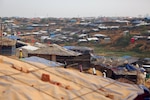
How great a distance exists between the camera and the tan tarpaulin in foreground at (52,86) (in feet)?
16.4

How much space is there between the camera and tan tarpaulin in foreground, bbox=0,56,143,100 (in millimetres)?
4992

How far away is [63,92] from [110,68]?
1181 centimetres

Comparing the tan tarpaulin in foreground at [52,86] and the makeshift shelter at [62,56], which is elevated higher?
the tan tarpaulin in foreground at [52,86]

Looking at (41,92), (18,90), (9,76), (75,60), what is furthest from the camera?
(75,60)

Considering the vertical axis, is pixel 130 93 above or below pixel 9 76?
below

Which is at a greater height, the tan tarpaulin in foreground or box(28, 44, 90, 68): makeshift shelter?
the tan tarpaulin in foreground

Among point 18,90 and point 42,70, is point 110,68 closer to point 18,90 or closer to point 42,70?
point 42,70

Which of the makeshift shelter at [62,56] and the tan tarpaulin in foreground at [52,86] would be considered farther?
the makeshift shelter at [62,56]

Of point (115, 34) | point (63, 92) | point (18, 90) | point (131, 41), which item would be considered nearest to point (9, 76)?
point (18, 90)

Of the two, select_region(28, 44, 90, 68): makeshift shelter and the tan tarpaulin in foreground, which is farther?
select_region(28, 44, 90, 68): makeshift shelter

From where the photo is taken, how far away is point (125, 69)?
1750 centimetres

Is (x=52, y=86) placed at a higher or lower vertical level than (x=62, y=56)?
higher

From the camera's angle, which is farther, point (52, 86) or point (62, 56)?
point (62, 56)

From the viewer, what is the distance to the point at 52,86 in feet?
18.6
